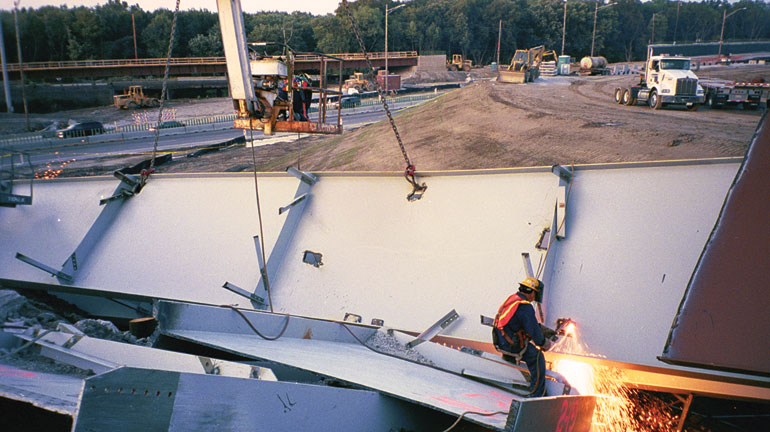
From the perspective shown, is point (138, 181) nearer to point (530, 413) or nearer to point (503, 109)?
point (530, 413)

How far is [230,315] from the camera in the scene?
4508 mm

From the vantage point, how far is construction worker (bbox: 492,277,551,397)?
176 inches

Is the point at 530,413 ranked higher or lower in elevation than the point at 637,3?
lower

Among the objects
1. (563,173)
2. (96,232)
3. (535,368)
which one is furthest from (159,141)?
(535,368)

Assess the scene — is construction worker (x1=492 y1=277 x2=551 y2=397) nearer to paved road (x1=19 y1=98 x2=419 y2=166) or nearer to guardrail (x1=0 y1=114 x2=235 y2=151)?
paved road (x1=19 y1=98 x2=419 y2=166)

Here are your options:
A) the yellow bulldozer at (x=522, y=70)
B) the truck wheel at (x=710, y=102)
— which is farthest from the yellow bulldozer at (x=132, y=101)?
the truck wheel at (x=710, y=102)

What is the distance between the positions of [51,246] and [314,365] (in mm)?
6112

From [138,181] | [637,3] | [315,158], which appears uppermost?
[637,3]

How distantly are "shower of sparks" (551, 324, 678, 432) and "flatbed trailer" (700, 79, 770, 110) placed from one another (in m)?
19.1

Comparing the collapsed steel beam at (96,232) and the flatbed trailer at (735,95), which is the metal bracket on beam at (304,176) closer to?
the collapsed steel beam at (96,232)

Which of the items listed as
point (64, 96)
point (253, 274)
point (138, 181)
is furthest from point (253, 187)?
point (64, 96)

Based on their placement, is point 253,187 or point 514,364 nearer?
point 514,364

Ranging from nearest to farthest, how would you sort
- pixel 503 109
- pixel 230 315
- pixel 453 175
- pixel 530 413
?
pixel 530 413 → pixel 230 315 → pixel 453 175 → pixel 503 109

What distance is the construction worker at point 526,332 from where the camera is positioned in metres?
4.47
